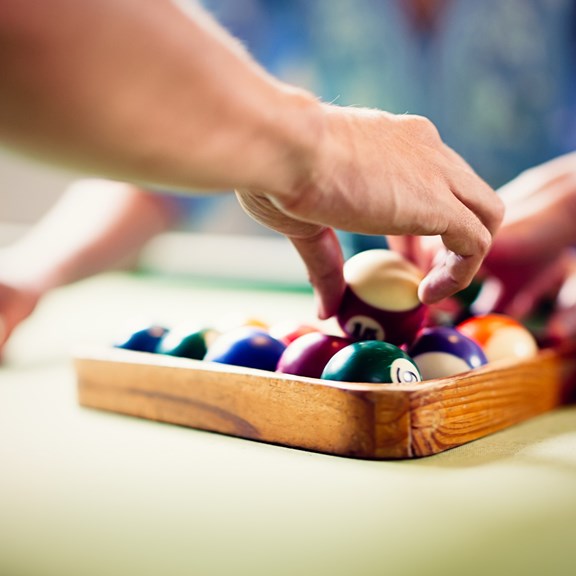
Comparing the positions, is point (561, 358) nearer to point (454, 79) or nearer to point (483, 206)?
point (483, 206)

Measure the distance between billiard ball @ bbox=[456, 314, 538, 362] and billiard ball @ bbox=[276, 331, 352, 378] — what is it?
Result: 1.23 ft

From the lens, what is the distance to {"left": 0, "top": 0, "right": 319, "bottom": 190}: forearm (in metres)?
0.75

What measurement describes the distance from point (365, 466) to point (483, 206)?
0.45 meters

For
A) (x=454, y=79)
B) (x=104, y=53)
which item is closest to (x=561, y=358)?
(x=104, y=53)

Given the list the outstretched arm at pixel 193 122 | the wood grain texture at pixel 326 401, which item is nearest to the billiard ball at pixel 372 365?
the wood grain texture at pixel 326 401

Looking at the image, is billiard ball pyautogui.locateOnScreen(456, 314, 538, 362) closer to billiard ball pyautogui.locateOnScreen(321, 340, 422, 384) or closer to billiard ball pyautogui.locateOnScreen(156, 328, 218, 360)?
billiard ball pyautogui.locateOnScreen(321, 340, 422, 384)

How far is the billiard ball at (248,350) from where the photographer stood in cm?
154

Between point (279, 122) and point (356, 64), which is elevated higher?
point (356, 64)

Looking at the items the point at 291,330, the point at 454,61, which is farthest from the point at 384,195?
the point at 454,61

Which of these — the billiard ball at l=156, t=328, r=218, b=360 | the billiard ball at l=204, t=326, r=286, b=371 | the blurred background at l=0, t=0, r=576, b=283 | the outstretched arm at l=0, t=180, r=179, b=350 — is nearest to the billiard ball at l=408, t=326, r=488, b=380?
the billiard ball at l=204, t=326, r=286, b=371

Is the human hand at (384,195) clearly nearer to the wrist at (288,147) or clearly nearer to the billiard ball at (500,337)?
the wrist at (288,147)

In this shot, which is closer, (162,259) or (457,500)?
(457,500)

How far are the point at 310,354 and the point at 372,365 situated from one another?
0.53 feet

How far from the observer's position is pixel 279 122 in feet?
3.01
